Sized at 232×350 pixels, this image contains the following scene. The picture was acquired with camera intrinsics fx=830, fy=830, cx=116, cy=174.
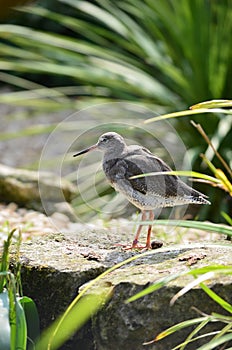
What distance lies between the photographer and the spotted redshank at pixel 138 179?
2.48 m

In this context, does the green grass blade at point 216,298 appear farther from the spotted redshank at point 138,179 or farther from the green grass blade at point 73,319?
the spotted redshank at point 138,179

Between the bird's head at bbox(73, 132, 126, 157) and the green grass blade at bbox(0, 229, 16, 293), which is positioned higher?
the bird's head at bbox(73, 132, 126, 157)

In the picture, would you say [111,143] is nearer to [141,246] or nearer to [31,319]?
[141,246]

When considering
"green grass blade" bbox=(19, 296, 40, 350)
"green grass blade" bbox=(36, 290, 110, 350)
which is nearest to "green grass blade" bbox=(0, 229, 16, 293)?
"green grass blade" bbox=(19, 296, 40, 350)

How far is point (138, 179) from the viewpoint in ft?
8.17

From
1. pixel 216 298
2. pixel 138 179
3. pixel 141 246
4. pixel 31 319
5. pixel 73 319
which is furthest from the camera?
pixel 141 246

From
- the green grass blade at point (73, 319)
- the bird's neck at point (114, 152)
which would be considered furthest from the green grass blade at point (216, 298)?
the bird's neck at point (114, 152)

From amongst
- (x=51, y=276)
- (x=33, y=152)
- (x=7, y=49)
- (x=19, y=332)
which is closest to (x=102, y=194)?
(x=7, y=49)

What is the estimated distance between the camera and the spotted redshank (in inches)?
97.8

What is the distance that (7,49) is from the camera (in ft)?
17.6

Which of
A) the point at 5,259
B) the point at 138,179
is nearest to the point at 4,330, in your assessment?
the point at 5,259

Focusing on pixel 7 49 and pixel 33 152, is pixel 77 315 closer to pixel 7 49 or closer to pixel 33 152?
pixel 7 49

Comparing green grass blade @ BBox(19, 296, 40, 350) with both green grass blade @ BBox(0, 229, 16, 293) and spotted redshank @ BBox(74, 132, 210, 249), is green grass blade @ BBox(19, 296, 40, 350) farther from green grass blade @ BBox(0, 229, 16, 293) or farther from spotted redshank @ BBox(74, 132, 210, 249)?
spotted redshank @ BBox(74, 132, 210, 249)

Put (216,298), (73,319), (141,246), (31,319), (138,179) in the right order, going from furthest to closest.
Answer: (141,246) < (138,179) < (31,319) < (73,319) < (216,298)
